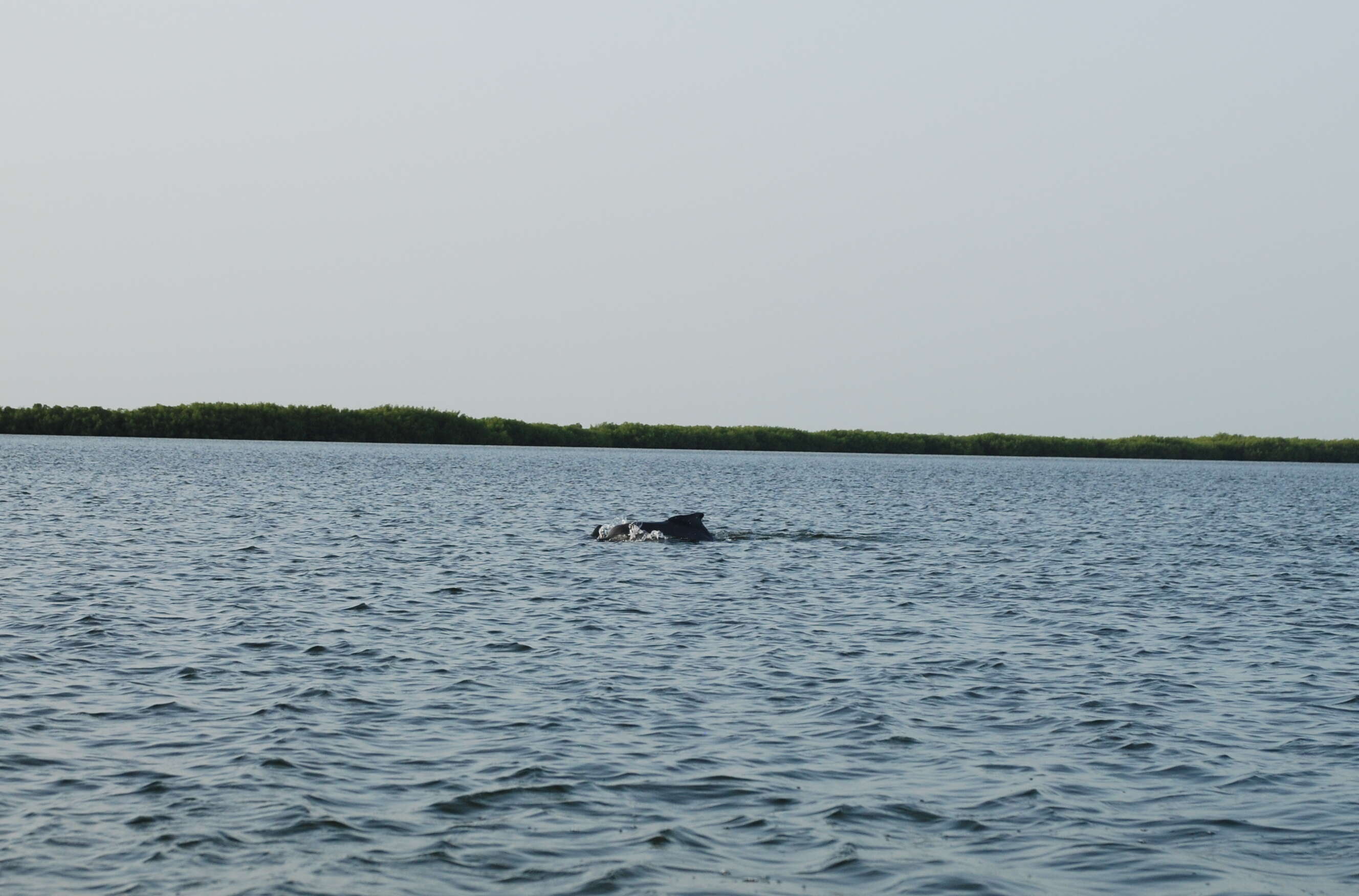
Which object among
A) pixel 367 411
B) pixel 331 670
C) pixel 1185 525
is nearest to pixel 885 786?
pixel 331 670

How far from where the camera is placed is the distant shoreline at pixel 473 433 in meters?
171

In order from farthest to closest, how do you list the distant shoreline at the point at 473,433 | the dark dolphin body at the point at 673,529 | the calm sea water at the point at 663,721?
the distant shoreline at the point at 473,433 < the dark dolphin body at the point at 673,529 < the calm sea water at the point at 663,721

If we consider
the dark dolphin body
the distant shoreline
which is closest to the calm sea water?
the dark dolphin body

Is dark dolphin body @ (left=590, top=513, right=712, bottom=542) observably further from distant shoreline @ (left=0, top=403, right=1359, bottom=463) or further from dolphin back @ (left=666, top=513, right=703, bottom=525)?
distant shoreline @ (left=0, top=403, right=1359, bottom=463)

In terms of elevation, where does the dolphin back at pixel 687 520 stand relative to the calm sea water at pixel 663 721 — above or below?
above

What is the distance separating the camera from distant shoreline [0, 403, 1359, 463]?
171m

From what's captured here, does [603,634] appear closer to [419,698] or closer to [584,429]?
[419,698]

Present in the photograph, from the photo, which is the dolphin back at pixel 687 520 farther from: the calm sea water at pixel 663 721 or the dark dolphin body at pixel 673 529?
the calm sea water at pixel 663 721

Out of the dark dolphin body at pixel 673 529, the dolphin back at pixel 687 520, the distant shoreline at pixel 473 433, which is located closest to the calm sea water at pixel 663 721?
the dark dolphin body at pixel 673 529

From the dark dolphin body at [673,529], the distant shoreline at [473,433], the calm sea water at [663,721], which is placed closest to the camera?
the calm sea water at [663,721]

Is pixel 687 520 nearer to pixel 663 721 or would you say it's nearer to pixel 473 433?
pixel 663 721

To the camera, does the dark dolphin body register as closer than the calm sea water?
No

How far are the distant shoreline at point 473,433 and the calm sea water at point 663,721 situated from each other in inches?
5453

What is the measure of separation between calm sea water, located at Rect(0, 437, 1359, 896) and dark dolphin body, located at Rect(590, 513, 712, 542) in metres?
3.12
